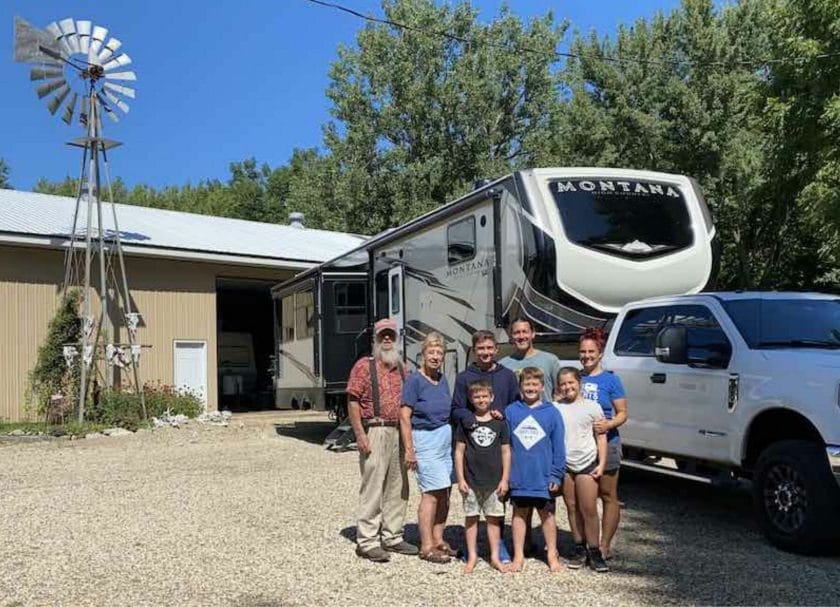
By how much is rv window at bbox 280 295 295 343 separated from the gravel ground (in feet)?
18.6

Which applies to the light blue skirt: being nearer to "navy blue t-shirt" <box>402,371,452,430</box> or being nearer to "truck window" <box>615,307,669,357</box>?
"navy blue t-shirt" <box>402,371,452,430</box>

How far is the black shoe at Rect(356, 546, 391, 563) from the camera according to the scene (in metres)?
6.17

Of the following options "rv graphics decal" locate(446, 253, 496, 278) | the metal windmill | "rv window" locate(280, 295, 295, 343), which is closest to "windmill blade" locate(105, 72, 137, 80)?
the metal windmill

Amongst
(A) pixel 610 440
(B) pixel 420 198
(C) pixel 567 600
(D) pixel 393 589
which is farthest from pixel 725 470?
(B) pixel 420 198

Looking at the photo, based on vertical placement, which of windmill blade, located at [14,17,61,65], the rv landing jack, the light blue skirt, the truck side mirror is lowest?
the rv landing jack

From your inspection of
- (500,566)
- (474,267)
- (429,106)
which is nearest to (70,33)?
(474,267)

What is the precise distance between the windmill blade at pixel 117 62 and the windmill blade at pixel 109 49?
0.12 metres

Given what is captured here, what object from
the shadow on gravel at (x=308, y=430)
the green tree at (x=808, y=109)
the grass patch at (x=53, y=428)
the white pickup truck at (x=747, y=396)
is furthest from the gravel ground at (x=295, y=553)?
the green tree at (x=808, y=109)

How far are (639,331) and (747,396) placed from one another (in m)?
1.78

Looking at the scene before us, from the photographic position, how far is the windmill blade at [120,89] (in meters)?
17.1

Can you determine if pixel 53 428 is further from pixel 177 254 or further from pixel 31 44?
pixel 31 44

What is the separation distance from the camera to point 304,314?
1553 centimetres

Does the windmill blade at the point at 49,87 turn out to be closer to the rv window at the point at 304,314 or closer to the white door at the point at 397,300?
the rv window at the point at 304,314

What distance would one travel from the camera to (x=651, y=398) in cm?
764
